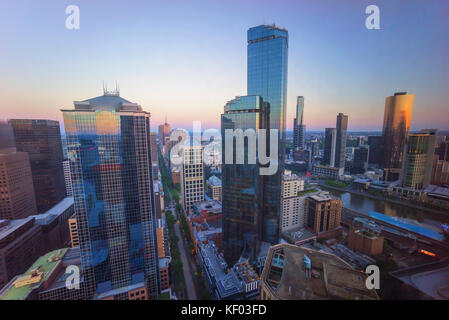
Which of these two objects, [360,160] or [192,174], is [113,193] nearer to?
[192,174]

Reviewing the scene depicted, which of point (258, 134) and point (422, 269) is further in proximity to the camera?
point (258, 134)

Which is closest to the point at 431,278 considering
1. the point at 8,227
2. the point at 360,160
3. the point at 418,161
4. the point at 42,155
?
the point at 418,161

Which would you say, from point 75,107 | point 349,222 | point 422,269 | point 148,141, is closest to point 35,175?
point 75,107

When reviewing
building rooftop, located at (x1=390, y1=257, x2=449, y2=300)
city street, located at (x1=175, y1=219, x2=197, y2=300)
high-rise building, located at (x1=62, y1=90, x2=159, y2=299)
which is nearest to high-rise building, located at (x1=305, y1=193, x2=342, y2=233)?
building rooftop, located at (x1=390, y1=257, x2=449, y2=300)

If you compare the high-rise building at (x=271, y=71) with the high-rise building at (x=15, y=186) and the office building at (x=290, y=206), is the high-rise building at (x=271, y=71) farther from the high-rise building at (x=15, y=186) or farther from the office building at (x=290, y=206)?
the high-rise building at (x=15, y=186)

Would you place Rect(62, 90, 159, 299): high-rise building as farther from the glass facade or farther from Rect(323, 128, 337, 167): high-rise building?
Rect(323, 128, 337, 167): high-rise building

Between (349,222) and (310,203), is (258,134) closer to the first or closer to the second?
(310,203)
